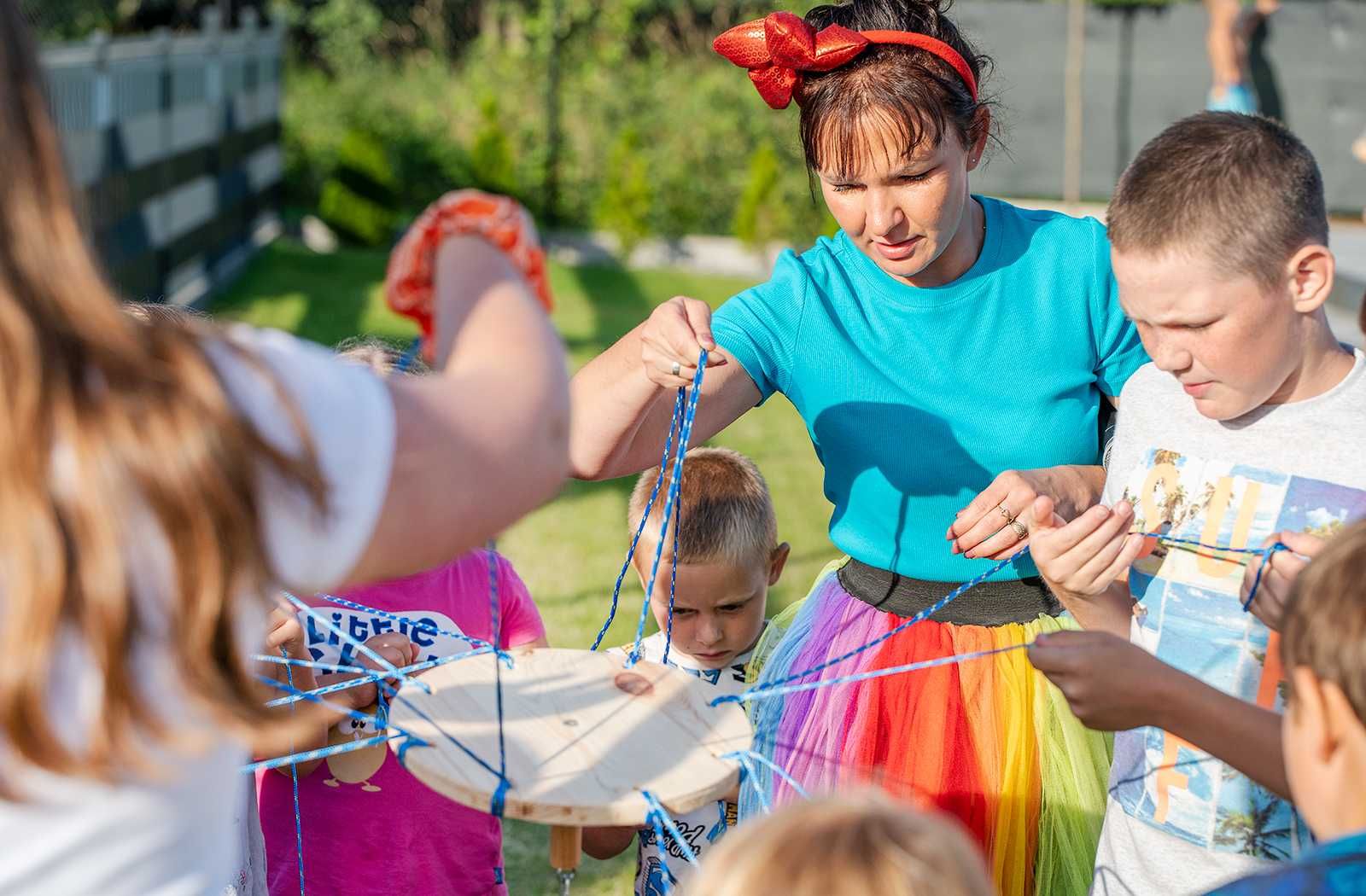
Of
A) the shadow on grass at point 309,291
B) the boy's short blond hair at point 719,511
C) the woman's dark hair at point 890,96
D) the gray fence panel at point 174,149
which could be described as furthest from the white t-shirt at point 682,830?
the shadow on grass at point 309,291

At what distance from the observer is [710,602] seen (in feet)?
7.38

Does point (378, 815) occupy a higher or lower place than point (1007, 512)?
lower

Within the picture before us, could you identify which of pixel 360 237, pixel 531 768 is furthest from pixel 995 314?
pixel 360 237

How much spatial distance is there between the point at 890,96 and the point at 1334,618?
0.98 m

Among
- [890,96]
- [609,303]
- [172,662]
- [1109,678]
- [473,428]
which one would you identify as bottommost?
[609,303]

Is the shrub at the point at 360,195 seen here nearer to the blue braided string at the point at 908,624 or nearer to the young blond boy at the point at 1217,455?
the blue braided string at the point at 908,624

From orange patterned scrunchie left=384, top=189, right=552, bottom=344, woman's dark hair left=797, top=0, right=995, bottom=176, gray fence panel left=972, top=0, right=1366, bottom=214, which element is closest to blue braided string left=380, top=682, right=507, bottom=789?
orange patterned scrunchie left=384, top=189, right=552, bottom=344

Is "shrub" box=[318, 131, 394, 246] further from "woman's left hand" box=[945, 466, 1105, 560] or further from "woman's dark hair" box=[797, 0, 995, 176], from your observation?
"woman's left hand" box=[945, 466, 1105, 560]

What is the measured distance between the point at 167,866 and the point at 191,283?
783 centimetres

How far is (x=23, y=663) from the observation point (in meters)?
0.86

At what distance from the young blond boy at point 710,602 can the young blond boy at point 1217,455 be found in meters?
0.67

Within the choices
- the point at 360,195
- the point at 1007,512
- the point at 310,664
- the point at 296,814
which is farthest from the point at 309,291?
the point at 1007,512

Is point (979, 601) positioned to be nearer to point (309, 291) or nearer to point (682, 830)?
point (682, 830)

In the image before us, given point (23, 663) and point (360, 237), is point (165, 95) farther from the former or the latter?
point (23, 663)
